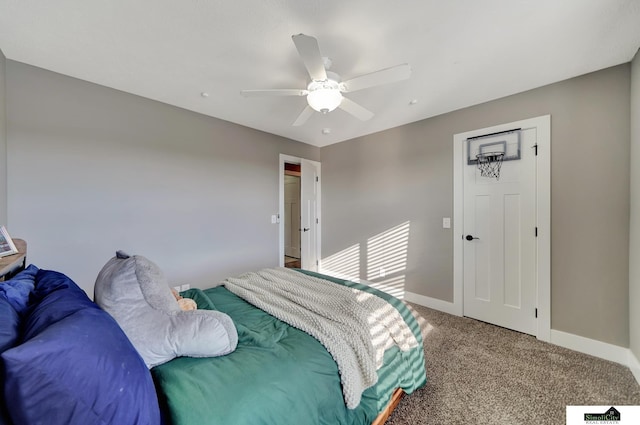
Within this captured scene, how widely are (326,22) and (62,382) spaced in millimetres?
2049

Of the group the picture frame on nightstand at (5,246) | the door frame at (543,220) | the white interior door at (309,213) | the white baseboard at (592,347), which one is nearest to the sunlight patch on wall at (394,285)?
the white interior door at (309,213)

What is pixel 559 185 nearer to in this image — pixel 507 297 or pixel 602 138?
pixel 602 138

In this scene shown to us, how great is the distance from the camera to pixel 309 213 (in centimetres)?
448

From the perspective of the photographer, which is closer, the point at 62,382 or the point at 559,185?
the point at 62,382

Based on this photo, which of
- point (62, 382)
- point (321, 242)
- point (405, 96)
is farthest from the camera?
point (321, 242)

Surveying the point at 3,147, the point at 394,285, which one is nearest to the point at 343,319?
the point at 394,285

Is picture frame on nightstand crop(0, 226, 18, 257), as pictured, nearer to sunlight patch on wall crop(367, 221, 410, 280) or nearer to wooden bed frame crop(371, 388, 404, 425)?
wooden bed frame crop(371, 388, 404, 425)

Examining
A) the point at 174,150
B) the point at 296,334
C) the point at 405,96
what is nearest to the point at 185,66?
the point at 174,150

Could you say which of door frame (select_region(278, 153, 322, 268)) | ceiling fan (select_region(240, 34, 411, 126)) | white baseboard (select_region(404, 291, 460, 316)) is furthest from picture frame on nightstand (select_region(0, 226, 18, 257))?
white baseboard (select_region(404, 291, 460, 316))

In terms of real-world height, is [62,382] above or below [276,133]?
below

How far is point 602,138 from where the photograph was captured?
2.16 m

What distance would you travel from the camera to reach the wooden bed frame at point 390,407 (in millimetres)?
Result: 1463

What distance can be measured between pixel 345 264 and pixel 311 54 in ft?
11.1

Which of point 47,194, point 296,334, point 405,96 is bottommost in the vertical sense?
point 296,334
